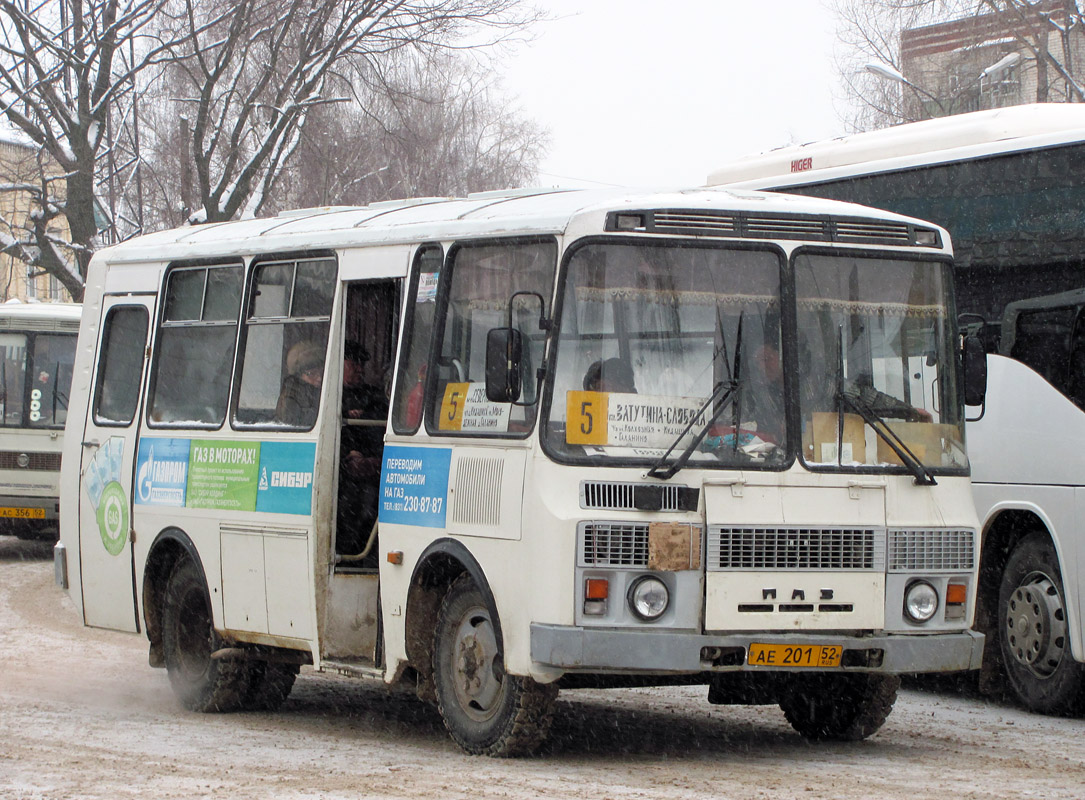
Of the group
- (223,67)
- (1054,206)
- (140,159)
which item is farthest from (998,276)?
(140,159)

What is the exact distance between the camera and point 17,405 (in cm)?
2284

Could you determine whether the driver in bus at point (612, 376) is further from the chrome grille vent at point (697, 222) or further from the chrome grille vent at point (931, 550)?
the chrome grille vent at point (931, 550)

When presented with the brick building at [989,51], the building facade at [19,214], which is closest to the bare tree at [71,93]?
the building facade at [19,214]

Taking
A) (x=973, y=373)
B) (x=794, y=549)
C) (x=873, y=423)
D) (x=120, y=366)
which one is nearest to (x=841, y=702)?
(x=794, y=549)

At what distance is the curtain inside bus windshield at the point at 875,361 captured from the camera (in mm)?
8445

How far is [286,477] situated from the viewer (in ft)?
Answer: 32.9

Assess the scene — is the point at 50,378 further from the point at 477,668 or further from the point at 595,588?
the point at 595,588

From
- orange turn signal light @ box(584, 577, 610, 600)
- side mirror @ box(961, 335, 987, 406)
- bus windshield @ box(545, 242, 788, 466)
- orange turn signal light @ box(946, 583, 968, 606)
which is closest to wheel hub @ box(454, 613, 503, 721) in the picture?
orange turn signal light @ box(584, 577, 610, 600)

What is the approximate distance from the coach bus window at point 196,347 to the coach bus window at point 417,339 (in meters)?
1.91

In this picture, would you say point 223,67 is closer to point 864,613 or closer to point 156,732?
point 156,732

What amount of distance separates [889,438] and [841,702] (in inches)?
66.5

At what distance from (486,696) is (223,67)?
2128 centimetres

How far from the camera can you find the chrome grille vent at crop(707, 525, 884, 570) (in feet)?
26.5

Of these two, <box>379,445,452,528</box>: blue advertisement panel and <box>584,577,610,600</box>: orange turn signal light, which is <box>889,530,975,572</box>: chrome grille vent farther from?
<box>379,445,452,528</box>: blue advertisement panel
